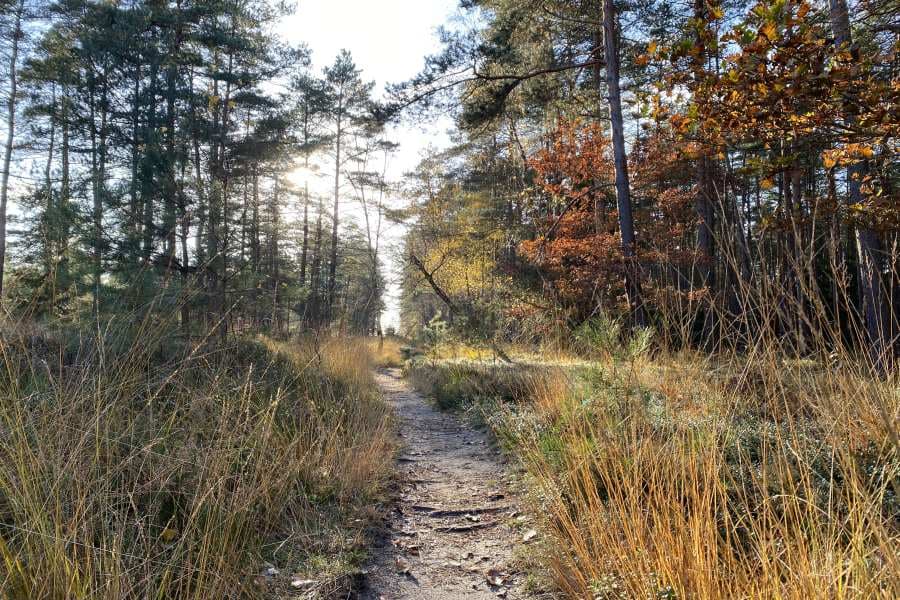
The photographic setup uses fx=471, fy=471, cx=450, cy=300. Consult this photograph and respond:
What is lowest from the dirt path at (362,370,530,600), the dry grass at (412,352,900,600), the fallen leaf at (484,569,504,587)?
the dirt path at (362,370,530,600)

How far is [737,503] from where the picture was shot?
2330 mm

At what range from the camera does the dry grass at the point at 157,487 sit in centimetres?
155

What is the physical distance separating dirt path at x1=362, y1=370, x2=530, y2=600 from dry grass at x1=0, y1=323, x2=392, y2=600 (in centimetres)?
25

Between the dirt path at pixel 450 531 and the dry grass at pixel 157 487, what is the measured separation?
9.9 inches

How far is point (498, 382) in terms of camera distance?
6965mm

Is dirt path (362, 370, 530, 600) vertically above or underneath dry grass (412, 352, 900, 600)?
underneath

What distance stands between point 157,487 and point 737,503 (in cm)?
286

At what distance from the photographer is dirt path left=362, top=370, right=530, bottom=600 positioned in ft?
7.87

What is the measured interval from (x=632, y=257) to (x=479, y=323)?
3.43 metres

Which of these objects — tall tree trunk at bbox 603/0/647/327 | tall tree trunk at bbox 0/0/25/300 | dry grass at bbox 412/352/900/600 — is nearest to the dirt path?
dry grass at bbox 412/352/900/600

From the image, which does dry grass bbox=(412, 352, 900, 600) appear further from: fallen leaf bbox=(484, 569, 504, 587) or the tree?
the tree

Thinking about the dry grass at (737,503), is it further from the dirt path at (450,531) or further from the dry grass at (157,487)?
the dry grass at (157,487)

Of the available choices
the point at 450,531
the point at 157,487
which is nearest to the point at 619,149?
the point at 450,531

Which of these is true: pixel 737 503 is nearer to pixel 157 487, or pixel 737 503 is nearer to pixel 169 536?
pixel 169 536
